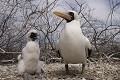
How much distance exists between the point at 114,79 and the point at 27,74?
1461mm

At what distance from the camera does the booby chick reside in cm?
488

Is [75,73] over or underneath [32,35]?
underneath

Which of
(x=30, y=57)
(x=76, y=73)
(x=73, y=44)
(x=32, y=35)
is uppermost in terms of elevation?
(x=32, y=35)

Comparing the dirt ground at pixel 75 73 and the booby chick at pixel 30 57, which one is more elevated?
the booby chick at pixel 30 57

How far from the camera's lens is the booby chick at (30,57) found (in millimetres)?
4875

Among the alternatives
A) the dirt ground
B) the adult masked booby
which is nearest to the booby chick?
the dirt ground

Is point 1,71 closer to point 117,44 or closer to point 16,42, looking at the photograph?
point 16,42

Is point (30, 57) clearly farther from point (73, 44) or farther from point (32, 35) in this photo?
point (73, 44)

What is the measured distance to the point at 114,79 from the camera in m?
5.09

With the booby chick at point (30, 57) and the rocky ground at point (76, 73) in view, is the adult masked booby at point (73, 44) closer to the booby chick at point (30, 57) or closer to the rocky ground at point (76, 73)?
the rocky ground at point (76, 73)

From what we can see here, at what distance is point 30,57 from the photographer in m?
4.88

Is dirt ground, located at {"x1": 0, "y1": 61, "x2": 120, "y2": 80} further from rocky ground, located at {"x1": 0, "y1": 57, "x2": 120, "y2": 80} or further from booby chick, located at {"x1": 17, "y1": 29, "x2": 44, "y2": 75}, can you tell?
booby chick, located at {"x1": 17, "y1": 29, "x2": 44, "y2": 75}

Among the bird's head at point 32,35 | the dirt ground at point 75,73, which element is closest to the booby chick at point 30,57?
the bird's head at point 32,35

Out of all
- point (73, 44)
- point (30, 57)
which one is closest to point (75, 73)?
point (73, 44)
